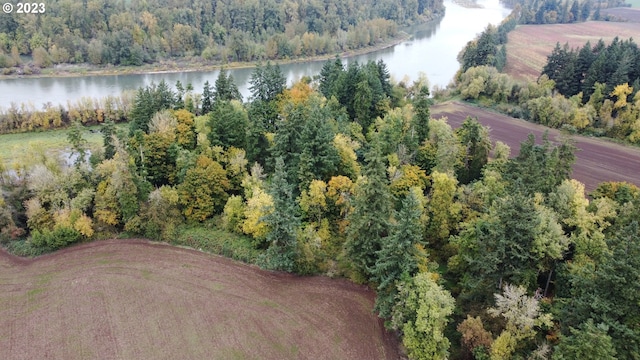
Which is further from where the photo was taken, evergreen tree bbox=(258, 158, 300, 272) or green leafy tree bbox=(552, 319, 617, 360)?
evergreen tree bbox=(258, 158, 300, 272)

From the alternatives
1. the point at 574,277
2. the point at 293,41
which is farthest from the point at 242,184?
the point at 293,41

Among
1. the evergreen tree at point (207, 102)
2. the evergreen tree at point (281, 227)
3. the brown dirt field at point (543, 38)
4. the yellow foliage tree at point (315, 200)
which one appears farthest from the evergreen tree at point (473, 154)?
the brown dirt field at point (543, 38)

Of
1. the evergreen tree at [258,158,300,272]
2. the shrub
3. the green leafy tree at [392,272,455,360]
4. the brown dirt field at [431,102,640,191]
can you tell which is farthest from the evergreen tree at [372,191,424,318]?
the shrub

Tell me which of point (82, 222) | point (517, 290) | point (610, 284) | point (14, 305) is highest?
point (610, 284)

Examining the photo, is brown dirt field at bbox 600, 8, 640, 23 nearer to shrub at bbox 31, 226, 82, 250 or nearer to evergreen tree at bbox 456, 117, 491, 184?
evergreen tree at bbox 456, 117, 491, 184

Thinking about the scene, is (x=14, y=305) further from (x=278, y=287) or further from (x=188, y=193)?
(x=278, y=287)

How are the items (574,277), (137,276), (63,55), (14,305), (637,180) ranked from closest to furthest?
(574,277) < (14,305) < (137,276) < (637,180) < (63,55)
